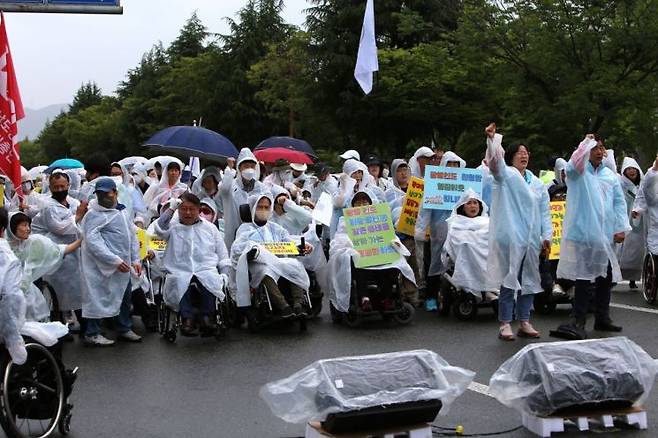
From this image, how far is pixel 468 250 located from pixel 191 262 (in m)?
3.02

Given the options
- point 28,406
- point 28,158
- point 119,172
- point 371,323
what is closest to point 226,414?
point 28,406

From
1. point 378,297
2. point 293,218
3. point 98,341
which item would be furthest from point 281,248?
point 98,341

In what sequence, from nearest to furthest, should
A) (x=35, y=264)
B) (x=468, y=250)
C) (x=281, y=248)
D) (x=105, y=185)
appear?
(x=35, y=264) → (x=105, y=185) → (x=281, y=248) → (x=468, y=250)

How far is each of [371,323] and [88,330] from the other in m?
3.07

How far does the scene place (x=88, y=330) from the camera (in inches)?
411

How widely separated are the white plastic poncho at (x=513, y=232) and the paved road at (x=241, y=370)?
24.7 inches

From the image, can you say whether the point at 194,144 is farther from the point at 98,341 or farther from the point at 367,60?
the point at 98,341

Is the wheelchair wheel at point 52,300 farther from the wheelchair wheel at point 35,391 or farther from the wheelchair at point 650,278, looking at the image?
the wheelchair at point 650,278

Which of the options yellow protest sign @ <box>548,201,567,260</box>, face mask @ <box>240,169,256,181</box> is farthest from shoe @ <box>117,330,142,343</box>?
yellow protest sign @ <box>548,201,567,260</box>

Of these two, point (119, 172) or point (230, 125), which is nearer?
point (119, 172)

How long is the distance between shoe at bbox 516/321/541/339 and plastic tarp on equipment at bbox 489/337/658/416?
345 cm

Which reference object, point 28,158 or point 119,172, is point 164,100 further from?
point 28,158

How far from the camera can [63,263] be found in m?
10.8

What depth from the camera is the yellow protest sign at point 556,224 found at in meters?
12.0
